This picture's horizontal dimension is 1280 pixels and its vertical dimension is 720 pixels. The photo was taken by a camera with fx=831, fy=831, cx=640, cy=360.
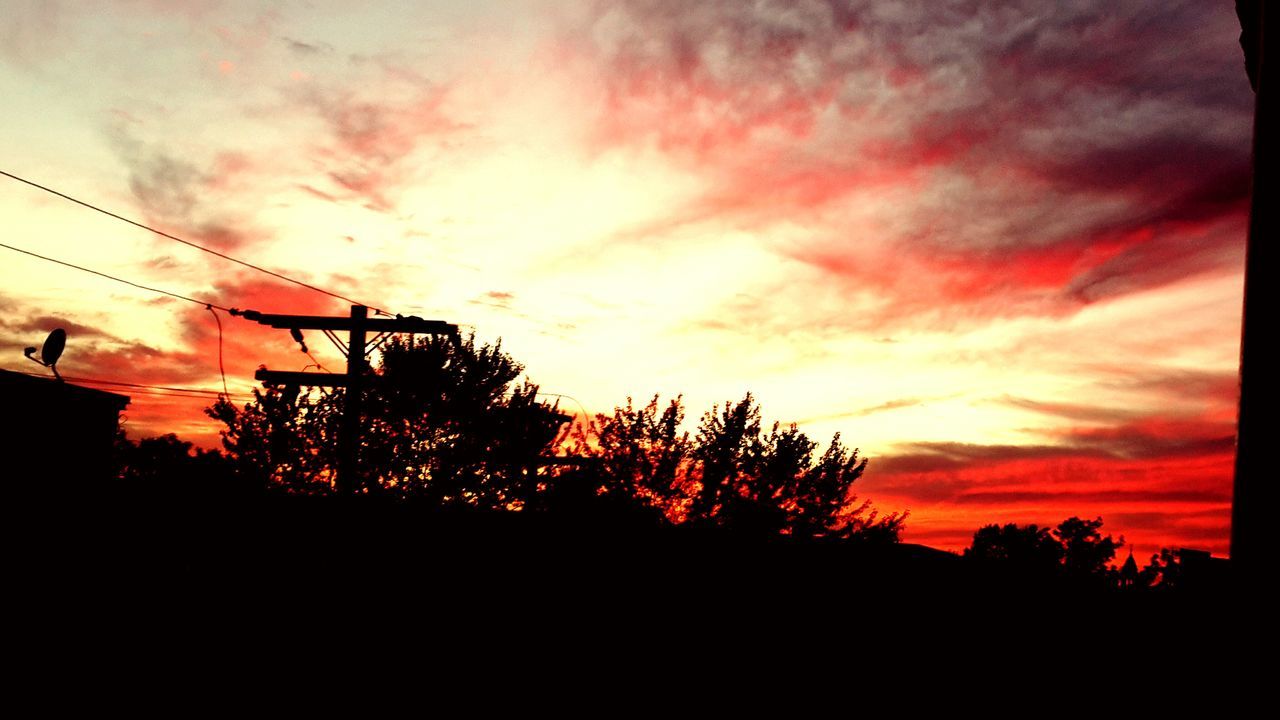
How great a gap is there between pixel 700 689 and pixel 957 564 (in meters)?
7.79

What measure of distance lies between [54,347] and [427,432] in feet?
49.4

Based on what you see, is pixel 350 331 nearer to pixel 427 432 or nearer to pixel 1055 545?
pixel 427 432

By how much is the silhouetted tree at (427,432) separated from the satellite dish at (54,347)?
1050 centimetres

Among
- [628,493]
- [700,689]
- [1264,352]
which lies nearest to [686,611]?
[700,689]

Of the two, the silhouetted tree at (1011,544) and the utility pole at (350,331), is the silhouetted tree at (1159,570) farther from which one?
the utility pole at (350,331)

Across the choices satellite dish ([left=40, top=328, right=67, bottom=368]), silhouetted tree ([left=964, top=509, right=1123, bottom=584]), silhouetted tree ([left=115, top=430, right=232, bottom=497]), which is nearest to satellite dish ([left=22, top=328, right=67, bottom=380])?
satellite dish ([left=40, top=328, right=67, bottom=368])

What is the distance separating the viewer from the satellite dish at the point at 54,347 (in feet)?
83.7

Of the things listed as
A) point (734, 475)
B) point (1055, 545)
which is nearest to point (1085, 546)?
point (1055, 545)

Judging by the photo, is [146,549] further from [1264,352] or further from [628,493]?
[628,493]

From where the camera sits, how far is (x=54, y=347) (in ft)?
84.7

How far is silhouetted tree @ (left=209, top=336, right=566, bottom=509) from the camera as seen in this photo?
121 ft

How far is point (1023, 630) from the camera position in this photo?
17.9 metres

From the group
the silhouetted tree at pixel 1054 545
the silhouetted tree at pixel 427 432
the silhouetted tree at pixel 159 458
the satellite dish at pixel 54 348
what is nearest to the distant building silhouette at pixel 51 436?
the satellite dish at pixel 54 348

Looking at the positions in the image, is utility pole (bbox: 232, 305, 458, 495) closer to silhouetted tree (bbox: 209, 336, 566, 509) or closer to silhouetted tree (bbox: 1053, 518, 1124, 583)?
silhouetted tree (bbox: 209, 336, 566, 509)
